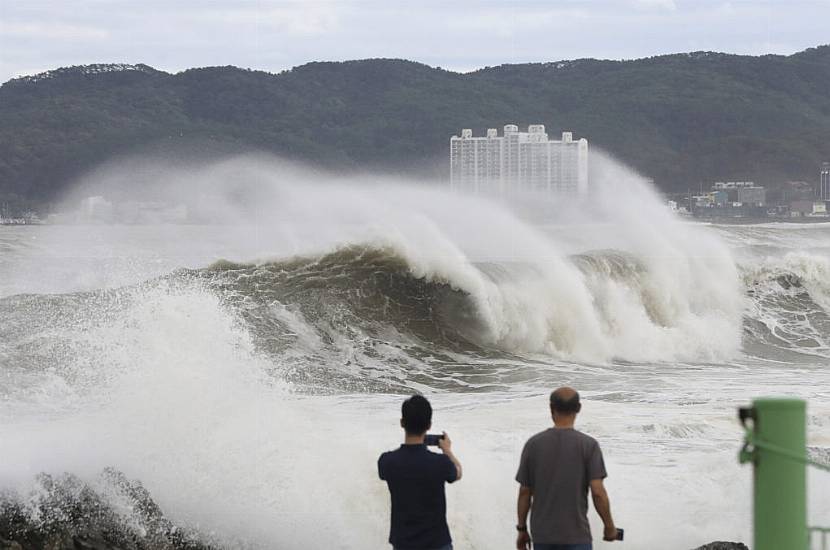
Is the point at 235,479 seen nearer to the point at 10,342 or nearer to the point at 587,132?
the point at 10,342

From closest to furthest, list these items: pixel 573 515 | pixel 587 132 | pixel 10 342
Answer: pixel 573 515, pixel 10 342, pixel 587 132

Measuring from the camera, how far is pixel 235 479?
783 centimetres

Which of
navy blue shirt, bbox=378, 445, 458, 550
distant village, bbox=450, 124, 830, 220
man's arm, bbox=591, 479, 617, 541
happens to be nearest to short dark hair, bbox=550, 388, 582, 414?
man's arm, bbox=591, 479, 617, 541

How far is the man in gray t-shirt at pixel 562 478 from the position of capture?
4.38 m

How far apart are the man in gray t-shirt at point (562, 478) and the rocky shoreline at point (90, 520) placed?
2.96 meters

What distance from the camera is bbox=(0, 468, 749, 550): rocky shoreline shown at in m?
6.79

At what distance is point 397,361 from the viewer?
17.9 metres

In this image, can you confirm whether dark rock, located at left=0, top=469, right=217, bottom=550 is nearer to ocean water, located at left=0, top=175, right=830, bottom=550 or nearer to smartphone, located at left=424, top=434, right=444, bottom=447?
ocean water, located at left=0, top=175, right=830, bottom=550

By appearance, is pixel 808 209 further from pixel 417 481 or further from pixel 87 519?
pixel 417 481

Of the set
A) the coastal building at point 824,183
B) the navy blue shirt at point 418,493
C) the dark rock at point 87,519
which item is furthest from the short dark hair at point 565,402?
the coastal building at point 824,183

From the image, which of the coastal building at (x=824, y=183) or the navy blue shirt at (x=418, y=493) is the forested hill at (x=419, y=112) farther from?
the navy blue shirt at (x=418, y=493)

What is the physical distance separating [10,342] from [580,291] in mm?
11364

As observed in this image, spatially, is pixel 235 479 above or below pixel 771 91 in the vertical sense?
below

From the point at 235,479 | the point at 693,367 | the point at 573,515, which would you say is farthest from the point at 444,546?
the point at 693,367
